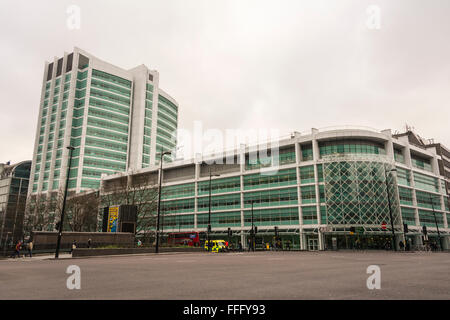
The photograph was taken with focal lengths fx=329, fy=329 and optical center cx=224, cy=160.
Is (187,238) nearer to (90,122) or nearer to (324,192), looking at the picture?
(324,192)

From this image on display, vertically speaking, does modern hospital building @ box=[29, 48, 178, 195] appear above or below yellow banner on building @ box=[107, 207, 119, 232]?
above

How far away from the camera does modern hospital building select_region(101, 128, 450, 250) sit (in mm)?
53500

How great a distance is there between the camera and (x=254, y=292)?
23.3ft

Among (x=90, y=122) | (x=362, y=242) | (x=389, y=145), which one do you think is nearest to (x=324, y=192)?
(x=362, y=242)

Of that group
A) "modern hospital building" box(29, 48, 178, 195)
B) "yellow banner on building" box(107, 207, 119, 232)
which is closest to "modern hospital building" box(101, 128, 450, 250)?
"yellow banner on building" box(107, 207, 119, 232)

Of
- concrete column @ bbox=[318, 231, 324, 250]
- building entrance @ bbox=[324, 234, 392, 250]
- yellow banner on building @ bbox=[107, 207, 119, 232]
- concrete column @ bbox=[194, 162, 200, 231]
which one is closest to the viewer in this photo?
yellow banner on building @ bbox=[107, 207, 119, 232]

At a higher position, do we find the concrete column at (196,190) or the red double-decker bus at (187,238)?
the concrete column at (196,190)

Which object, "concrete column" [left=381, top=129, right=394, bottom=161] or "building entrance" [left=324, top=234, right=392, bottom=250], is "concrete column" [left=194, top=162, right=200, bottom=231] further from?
"concrete column" [left=381, top=129, right=394, bottom=161]

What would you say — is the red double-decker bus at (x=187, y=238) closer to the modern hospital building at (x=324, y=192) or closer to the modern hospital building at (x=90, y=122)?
the modern hospital building at (x=324, y=192)

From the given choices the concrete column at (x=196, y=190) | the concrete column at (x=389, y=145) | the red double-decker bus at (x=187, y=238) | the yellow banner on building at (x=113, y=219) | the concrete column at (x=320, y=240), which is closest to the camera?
the yellow banner on building at (x=113, y=219)

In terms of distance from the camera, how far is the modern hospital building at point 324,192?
53.5 metres

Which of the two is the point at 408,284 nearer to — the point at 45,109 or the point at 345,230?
the point at 345,230

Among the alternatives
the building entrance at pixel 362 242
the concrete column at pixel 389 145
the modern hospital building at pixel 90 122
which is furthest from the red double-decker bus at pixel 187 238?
the modern hospital building at pixel 90 122

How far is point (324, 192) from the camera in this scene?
55938mm
